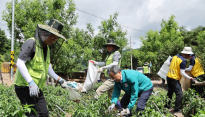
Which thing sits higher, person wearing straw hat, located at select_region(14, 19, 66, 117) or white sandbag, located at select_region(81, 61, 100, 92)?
person wearing straw hat, located at select_region(14, 19, 66, 117)

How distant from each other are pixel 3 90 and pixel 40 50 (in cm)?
340

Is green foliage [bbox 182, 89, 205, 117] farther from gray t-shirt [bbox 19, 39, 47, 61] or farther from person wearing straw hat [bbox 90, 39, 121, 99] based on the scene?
gray t-shirt [bbox 19, 39, 47, 61]

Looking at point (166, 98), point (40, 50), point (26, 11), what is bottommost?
point (166, 98)

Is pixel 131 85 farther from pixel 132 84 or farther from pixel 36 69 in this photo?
pixel 36 69

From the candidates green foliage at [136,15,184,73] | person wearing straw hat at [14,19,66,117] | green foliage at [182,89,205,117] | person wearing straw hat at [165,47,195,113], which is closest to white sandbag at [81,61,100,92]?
person wearing straw hat at [165,47,195,113]

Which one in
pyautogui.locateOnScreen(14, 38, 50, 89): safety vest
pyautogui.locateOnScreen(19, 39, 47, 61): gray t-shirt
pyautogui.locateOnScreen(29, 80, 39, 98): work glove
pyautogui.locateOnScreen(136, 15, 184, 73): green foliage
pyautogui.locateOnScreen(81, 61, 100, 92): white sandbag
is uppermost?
pyautogui.locateOnScreen(136, 15, 184, 73): green foliage

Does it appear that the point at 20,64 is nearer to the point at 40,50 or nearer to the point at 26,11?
the point at 40,50

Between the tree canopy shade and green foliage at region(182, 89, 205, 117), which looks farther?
the tree canopy shade

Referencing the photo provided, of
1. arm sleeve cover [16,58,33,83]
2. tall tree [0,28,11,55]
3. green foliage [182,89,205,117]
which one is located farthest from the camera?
tall tree [0,28,11,55]

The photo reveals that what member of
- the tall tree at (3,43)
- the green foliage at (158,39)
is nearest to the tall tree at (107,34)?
the green foliage at (158,39)

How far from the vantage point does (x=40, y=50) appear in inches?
87.1

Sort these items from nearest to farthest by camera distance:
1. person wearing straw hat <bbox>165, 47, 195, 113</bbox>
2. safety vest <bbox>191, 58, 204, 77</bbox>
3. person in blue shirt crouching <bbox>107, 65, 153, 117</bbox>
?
person in blue shirt crouching <bbox>107, 65, 153, 117</bbox> → person wearing straw hat <bbox>165, 47, 195, 113</bbox> → safety vest <bbox>191, 58, 204, 77</bbox>

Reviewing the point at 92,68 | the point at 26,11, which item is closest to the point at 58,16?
the point at 26,11

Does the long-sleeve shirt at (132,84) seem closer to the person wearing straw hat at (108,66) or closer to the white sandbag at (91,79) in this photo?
the person wearing straw hat at (108,66)
